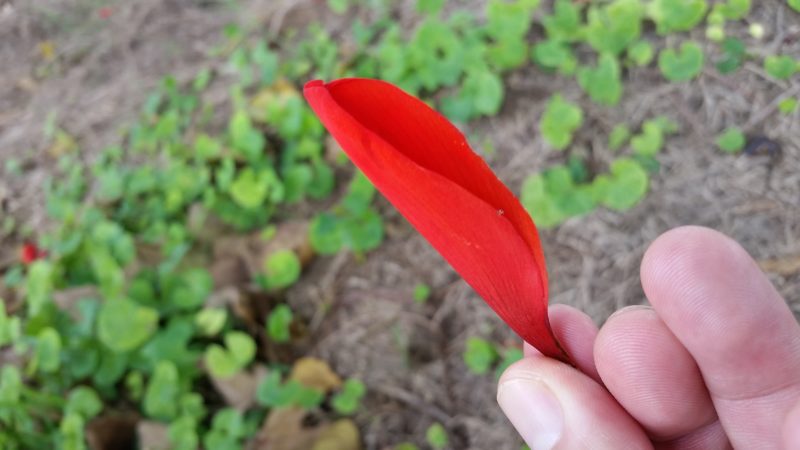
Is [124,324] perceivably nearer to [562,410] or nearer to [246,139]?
[246,139]

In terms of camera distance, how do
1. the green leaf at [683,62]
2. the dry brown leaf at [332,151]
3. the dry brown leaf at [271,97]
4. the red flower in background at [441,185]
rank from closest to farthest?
the red flower in background at [441,185]
the green leaf at [683,62]
the dry brown leaf at [332,151]
the dry brown leaf at [271,97]

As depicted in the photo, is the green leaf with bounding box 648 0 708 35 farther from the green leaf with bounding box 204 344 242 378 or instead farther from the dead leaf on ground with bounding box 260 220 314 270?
the green leaf with bounding box 204 344 242 378

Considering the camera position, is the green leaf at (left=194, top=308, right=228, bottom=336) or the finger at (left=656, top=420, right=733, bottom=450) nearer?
the finger at (left=656, top=420, right=733, bottom=450)

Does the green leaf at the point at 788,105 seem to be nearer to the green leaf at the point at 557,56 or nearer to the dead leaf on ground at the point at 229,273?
the green leaf at the point at 557,56

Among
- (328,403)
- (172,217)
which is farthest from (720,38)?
(172,217)

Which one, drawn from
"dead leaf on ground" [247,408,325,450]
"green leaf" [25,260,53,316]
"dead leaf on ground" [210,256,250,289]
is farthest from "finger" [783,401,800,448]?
"green leaf" [25,260,53,316]

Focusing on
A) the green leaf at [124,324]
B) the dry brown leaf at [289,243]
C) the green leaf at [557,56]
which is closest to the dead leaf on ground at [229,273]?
the dry brown leaf at [289,243]

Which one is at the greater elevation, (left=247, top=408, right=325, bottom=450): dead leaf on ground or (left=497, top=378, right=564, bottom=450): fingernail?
(left=497, top=378, right=564, bottom=450): fingernail

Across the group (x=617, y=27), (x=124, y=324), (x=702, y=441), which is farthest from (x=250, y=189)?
(x=702, y=441)
